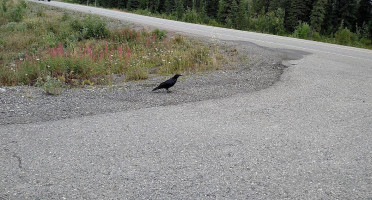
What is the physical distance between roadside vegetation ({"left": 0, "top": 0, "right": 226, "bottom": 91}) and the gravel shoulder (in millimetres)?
608

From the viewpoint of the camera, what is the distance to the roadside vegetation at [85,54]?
962 centimetres

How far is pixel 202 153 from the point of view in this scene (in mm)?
4668

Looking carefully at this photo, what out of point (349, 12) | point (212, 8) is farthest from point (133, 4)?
point (349, 12)

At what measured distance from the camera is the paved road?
378cm

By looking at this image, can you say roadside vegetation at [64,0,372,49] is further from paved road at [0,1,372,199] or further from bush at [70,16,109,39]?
paved road at [0,1,372,199]

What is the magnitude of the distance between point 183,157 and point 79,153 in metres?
1.44

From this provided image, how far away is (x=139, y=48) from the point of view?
1370 cm

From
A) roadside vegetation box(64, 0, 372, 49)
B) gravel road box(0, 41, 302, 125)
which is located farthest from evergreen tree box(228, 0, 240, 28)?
gravel road box(0, 41, 302, 125)

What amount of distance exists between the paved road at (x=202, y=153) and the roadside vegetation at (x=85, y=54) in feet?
9.93

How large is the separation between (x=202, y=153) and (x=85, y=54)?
8030 millimetres

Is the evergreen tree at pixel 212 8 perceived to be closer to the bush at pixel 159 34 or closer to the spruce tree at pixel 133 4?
the spruce tree at pixel 133 4

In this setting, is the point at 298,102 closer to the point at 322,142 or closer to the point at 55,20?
the point at 322,142

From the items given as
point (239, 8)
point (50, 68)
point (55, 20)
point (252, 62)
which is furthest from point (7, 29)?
point (239, 8)

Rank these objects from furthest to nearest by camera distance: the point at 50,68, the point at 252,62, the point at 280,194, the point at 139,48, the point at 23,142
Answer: the point at 139,48 < the point at 252,62 < the point at 50,68 < the point at 23,142 < the point at 280,194
